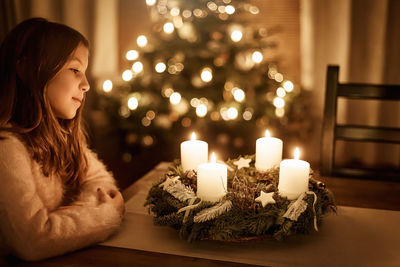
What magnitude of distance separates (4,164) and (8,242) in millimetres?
160

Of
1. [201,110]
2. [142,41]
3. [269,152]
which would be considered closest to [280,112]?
[201,110]

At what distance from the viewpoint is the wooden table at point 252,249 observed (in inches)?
32.4

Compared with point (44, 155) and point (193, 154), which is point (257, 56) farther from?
point (44, 155)

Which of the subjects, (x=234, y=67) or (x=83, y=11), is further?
(x=83, y=11)

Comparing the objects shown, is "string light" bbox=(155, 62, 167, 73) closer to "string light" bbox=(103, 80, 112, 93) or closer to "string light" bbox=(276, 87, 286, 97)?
"string light" bbox=(103, 80, 112, 93)

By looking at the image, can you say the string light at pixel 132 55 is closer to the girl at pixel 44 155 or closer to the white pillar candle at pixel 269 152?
the girl at pixel 44 155

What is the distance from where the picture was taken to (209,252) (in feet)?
2.83

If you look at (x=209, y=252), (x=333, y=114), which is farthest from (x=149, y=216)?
(x=333, y=114)

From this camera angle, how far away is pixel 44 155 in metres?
0.95

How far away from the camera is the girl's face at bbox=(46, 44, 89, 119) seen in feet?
3.22

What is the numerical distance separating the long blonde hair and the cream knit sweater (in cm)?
5

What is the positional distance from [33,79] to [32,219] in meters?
0.32

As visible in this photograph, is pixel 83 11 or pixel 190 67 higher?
pixel 83 11

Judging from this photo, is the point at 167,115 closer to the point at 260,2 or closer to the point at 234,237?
the point at 260,2
